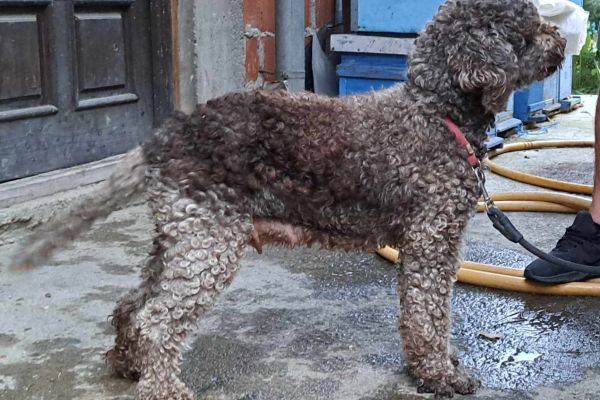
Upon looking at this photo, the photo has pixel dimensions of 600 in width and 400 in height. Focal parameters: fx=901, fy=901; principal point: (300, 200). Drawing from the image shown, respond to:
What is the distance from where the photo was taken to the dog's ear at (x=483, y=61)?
3.27m

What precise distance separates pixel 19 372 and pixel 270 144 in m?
1.34

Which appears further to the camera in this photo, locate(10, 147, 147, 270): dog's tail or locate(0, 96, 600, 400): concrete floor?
locate(0, 96, 600, 400): concrete floor

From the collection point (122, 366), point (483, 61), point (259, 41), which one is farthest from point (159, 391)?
point (259, 41)

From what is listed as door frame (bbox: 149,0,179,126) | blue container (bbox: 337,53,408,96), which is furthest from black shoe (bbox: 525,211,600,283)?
door frame (bbox: 149,0,179,126)

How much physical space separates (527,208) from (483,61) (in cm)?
272

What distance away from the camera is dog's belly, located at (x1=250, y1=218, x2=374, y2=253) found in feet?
11.1

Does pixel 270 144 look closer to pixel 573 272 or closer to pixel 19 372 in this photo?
pixel 19 372

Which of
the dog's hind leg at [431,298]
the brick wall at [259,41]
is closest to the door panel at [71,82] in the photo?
the brick wall at [259,41]

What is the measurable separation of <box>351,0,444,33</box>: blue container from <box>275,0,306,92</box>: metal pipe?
450mm

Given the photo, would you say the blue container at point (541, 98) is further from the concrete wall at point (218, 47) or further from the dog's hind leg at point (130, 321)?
the dog's hind leg at point (130, 321)

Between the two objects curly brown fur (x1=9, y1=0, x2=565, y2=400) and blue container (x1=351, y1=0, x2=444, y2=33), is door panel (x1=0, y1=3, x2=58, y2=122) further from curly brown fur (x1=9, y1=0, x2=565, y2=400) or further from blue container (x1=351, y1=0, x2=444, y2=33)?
blue container (x1=351, y1=0, x2=444, y2=33)

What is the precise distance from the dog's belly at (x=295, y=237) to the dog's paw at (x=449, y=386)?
576mm

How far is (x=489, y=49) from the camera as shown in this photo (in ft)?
10.7

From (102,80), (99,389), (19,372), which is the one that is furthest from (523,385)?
(102,80)
